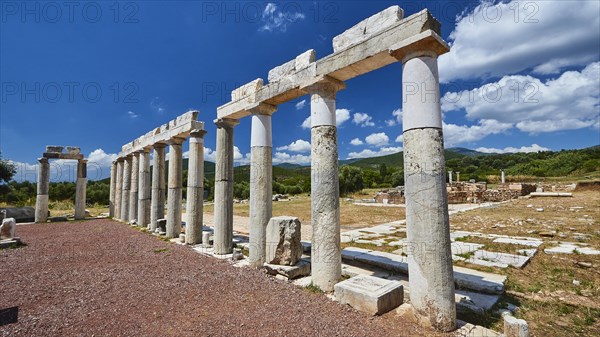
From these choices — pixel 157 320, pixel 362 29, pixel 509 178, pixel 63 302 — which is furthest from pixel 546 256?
pixel 509 178

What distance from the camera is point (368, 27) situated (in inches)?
217

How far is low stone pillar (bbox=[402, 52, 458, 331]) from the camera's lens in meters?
4.17

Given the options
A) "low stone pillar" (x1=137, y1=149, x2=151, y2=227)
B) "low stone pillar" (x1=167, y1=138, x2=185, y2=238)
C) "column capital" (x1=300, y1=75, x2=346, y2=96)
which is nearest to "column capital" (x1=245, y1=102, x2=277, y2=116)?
"column capital" (x1=300, y1=75, x2=346, y2=96)

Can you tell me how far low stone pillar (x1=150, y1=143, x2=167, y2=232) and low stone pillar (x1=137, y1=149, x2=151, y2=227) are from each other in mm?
2033

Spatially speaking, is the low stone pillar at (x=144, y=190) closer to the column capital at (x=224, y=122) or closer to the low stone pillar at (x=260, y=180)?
the column capital at (x=224, y=122)

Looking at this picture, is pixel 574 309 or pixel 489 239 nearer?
pixel 574 309

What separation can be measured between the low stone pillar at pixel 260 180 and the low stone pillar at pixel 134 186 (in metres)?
12.8

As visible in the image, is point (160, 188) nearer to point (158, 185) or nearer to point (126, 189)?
point (158, 185)

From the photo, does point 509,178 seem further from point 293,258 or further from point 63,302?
point 63,302

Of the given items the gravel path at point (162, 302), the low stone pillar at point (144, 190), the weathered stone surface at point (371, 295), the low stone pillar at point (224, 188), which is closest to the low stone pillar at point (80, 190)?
the low stone pillar at point (144, 190)

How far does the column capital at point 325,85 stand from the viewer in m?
6.15

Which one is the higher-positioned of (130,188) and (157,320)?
(130,188)

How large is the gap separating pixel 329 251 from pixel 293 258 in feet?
4.54

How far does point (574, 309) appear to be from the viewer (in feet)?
15.5
